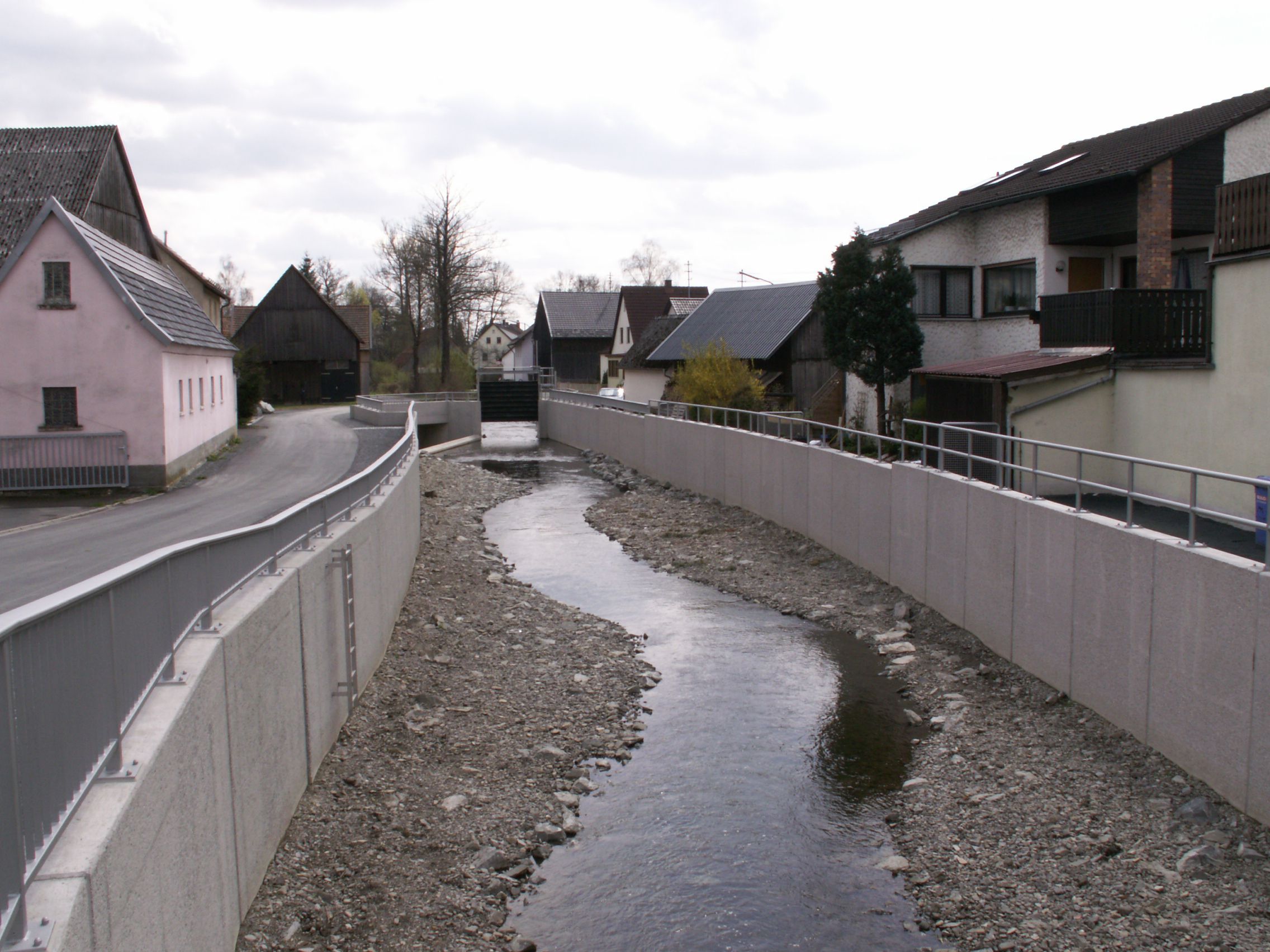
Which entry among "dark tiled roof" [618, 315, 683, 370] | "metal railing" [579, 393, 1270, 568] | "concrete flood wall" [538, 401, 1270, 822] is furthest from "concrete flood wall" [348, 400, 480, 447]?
"concrete flood wall" [538, 401, 1270, 822]

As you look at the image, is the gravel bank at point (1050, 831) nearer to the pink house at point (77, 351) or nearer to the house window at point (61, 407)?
the pink house at point (77, 351)

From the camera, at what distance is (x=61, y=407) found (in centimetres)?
2366

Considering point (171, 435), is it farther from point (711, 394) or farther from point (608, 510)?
point (711, 394)

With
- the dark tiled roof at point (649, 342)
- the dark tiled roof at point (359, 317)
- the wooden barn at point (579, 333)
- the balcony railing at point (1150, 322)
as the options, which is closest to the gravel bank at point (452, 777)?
the balcony railing at point (1150, 322)

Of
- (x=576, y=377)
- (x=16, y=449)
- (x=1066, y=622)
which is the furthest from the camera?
(x=576, y=377)

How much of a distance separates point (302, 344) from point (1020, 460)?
56.0 meters

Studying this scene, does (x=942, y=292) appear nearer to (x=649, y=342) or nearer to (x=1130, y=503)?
(x=1130, y=503)

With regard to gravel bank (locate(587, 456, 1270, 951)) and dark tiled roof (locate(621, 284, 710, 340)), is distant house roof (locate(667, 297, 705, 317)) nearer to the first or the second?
dark tiled roof (locate(621, 284, 710, 340))

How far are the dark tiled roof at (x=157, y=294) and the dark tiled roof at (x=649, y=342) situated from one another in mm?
23263

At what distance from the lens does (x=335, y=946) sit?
262 inches

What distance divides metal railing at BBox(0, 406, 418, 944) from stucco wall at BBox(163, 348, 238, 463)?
19857mm

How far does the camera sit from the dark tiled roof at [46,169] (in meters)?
28.5

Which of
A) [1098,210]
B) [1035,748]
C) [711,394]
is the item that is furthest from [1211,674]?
[711,394]

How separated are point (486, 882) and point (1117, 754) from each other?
16.8ft
